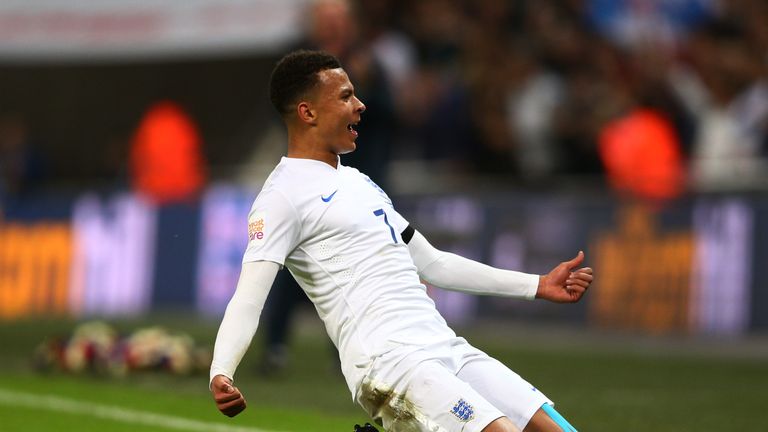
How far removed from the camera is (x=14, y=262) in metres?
16.5

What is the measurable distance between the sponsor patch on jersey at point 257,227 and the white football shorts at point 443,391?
57cm

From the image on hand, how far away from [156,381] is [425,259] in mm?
5006

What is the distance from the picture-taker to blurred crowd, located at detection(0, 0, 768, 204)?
13.8 metres

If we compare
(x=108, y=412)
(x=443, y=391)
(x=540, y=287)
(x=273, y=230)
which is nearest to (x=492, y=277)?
(x=540, y=287)

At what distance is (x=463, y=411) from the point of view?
4.91 meters

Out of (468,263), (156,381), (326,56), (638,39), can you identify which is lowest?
(156,381)

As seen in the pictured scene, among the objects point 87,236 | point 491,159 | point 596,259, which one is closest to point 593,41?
point 491,159

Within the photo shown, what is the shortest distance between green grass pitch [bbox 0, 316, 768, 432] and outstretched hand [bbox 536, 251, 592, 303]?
2.45m

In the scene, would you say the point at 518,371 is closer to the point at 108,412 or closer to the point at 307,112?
the point at 108,412

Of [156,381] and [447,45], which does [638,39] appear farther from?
[156,381]

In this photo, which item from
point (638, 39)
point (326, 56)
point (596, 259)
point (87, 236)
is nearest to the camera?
point (326, 56)

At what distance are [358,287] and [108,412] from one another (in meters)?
3.63

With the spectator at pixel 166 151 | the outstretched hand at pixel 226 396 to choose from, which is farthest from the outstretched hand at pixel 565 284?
the spectator at pixel 166 151

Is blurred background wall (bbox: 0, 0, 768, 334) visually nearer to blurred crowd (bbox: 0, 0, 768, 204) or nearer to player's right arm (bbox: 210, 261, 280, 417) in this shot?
blurred crowd (bbox: 0, 0, 768, 204)
